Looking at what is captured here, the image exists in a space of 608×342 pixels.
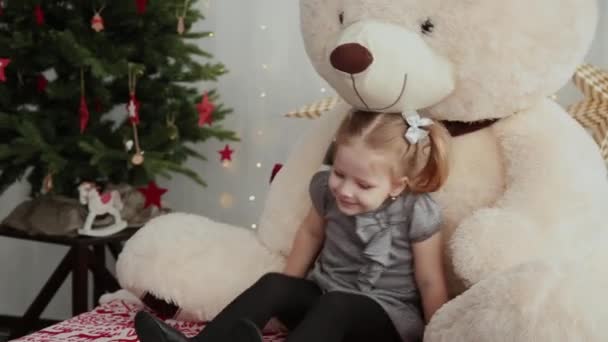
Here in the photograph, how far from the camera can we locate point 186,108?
208 centimetres

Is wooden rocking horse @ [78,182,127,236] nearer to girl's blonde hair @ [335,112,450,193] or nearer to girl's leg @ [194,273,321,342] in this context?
girl's leg @ [194,273,321,342]

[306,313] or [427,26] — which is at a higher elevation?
[427,26]

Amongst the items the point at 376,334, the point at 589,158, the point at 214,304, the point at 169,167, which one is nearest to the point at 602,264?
the point at 589,158

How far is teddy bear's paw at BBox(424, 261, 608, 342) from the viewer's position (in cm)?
103

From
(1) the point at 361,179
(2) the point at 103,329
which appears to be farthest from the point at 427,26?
(2) the point at 103,329

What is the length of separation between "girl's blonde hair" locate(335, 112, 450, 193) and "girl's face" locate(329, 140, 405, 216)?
0.01 m

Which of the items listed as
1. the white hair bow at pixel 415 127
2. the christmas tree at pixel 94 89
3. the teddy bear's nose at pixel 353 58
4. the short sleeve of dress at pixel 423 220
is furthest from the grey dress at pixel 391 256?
the christmas tree at pixel 94 89

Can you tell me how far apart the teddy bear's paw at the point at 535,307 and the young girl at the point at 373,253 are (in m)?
0.19

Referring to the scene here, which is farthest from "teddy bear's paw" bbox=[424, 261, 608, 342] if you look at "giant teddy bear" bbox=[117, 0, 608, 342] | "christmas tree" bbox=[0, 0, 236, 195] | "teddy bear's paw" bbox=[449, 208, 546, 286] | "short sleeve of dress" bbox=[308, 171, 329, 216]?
"christmas tree" bbox=[0, 0, 236, 195]

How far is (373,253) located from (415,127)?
239 mm

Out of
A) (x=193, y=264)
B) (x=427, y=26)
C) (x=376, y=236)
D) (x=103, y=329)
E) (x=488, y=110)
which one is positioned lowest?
(x=103, y=329)

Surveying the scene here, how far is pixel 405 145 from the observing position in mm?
1312

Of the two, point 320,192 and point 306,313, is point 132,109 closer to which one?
point 320,192

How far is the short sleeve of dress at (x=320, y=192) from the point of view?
4.82ft
